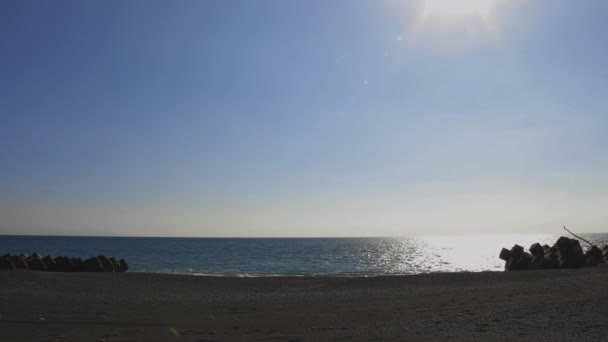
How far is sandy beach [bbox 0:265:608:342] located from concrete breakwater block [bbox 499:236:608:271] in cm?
1105

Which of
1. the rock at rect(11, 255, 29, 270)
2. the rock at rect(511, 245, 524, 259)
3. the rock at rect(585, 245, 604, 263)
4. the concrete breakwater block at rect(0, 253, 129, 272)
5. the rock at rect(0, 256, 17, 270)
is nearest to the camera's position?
the rock at rect(0, 256, 17, 270)

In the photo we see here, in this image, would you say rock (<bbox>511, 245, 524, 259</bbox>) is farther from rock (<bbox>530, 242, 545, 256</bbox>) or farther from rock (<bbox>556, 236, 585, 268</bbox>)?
rock (<bbox>556, 236, 585, 268</bbox>)

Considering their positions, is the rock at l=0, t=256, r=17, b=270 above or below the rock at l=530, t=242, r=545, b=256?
below

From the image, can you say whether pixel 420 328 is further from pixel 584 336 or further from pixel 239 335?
pixel 239 335

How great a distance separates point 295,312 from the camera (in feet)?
50.0

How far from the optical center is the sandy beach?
10531 millimetres

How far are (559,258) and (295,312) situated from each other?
2623 centimetres

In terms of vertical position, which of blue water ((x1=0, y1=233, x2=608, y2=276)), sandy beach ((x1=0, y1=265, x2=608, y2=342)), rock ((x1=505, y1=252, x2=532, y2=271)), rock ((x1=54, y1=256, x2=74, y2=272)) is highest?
rock ((x1=505, y1=252, x2=532, y2=271))

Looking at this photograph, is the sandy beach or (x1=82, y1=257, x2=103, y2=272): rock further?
(x1=82, y1=257, x2=103, y2=272): rock

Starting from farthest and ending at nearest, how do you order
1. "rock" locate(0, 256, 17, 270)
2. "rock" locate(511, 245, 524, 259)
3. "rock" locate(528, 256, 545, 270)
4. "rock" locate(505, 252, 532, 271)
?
"rock" locate(511, 245, 524, 259)
"rock" locate(505, 252, 532, 271)
"rock" locate(528, 256, 545, 270)
"rock" locate(0, 256, 17, 270)

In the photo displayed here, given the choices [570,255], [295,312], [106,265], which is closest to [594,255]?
[570,255]

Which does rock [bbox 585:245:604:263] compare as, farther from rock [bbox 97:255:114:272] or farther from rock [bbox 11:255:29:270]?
rock [bbox 11:255:29:270]

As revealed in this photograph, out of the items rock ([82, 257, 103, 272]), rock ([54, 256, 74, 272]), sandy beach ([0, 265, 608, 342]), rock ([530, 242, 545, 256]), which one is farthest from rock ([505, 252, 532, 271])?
rock ([54, 256, 74, 272])

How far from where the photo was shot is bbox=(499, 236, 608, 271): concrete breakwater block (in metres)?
33.4
